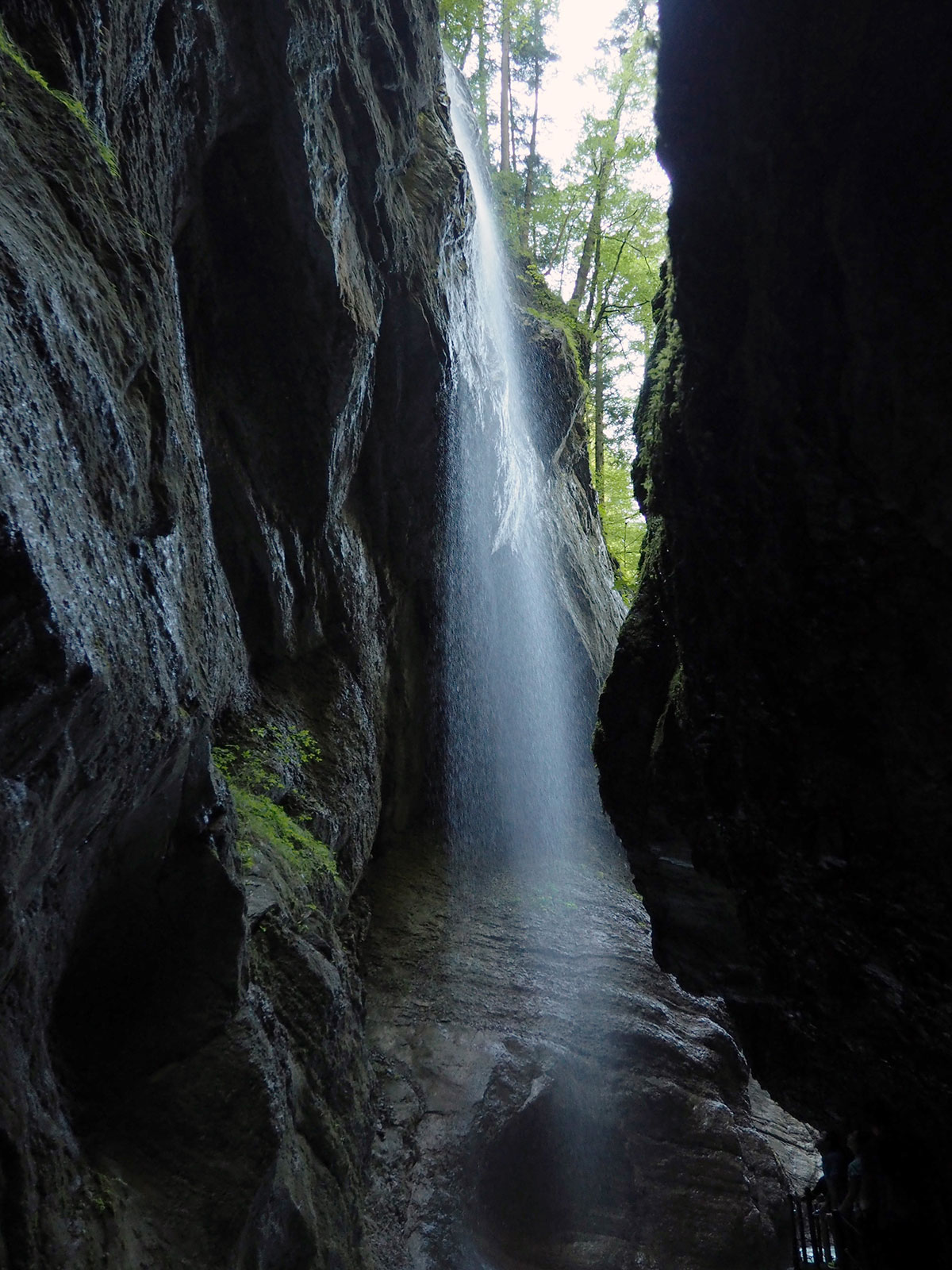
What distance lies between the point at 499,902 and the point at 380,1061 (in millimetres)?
3908

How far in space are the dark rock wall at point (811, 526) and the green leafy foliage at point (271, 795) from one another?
3.40 metres

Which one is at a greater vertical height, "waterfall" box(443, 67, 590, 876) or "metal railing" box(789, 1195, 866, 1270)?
"waterfall" box(443, 67, 590, 876)

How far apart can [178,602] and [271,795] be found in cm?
312

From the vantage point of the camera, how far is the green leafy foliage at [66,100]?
4.60 meters

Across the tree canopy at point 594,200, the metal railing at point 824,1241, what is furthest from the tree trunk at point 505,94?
the metal railing at point 824,1241

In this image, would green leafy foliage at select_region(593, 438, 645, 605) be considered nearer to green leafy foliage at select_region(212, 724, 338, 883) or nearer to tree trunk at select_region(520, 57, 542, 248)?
tree trunk at select_region(520, 57, 542, 248)

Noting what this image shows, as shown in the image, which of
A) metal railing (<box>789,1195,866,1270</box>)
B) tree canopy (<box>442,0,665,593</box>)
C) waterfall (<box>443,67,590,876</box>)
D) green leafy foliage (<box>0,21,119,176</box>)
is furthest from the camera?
tree canopy (<box>442,0,665,593</box>)

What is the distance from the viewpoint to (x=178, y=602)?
5699 millimetres

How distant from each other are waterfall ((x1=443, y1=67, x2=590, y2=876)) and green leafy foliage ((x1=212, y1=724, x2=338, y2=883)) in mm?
4790

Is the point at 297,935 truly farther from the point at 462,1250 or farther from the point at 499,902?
the point at 499,902

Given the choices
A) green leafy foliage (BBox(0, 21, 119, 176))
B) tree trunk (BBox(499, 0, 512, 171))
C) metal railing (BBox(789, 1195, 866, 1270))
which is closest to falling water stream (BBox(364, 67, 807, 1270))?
metal railing (BBox(789, 1195, 866, 1270))

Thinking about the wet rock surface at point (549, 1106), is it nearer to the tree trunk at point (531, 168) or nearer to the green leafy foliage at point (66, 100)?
the green leafy foliage at point (66, 100)

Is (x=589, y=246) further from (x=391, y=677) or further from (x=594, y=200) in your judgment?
(x=391, y=677)

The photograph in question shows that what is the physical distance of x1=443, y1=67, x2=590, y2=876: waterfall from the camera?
1334 cm
